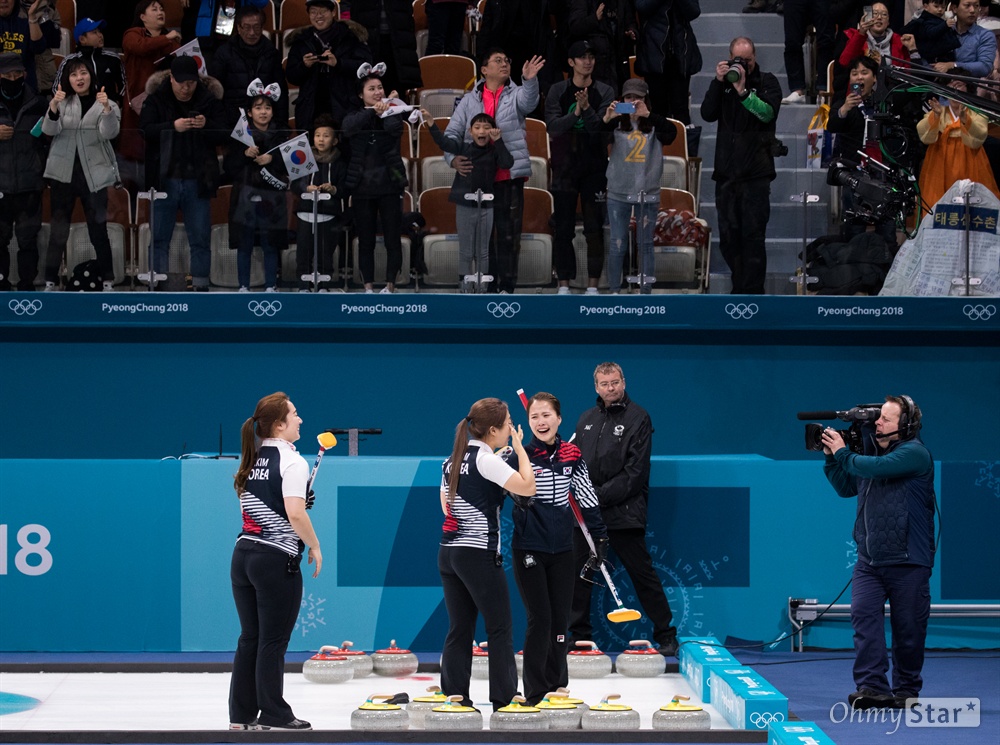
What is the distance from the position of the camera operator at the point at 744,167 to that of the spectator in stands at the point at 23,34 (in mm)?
7120

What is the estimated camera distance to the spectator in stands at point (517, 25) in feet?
46.8

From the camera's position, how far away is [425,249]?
1223cm

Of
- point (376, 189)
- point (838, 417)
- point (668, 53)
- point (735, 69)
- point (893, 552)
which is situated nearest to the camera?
point (893, 552)

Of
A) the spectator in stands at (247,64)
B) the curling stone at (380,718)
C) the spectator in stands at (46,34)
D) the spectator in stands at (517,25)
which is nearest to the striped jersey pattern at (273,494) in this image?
the curling stone at (380,718)

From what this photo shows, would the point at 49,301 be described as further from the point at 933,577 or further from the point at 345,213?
the point at 933,577

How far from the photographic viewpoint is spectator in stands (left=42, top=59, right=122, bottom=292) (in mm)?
12102

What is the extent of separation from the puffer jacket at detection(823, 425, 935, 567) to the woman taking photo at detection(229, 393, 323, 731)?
3.38 m

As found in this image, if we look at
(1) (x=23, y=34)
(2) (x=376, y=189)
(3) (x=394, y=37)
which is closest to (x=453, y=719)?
(2) (x=376, y=189)

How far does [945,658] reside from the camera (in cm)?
1009

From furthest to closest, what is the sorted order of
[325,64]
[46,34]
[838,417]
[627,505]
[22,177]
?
[46,34], [325,64], [22,177], [627,505], [838,417]

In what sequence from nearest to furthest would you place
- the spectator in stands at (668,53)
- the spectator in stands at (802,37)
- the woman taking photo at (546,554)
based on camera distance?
1. the woman taking photo at (546,554)
2. the spectator in stands at (668,53)
3. the spectator in stands at (802,37)

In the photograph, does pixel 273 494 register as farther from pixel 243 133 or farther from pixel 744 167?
pixel 744 167

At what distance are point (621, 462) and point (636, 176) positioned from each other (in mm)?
3199

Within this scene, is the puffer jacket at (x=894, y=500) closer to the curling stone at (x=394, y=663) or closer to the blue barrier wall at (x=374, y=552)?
the blue barrier wall at (x=374, y=552)
